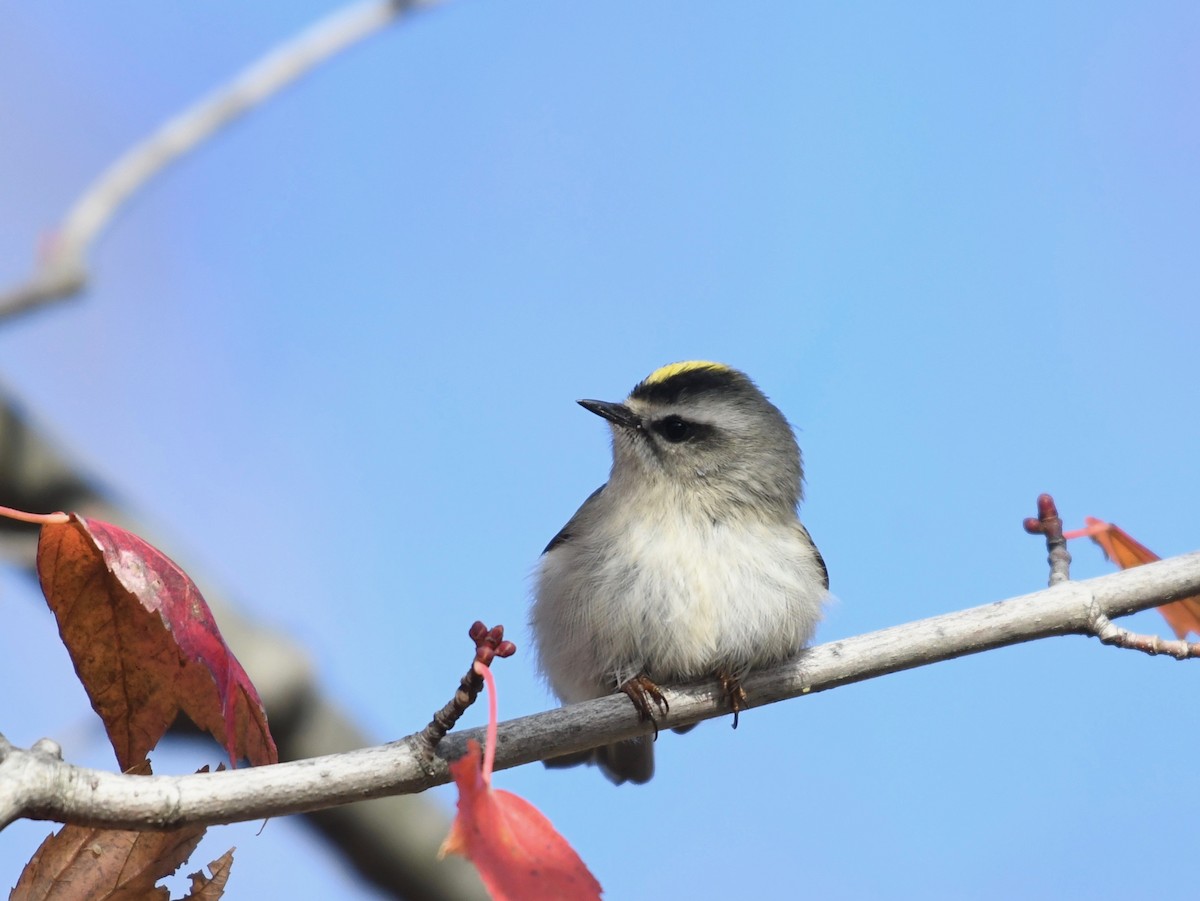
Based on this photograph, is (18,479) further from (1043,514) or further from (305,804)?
(1043,514)

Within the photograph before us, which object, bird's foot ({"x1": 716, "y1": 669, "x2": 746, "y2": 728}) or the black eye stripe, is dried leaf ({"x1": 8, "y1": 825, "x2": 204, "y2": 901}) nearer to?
bird's foot ({"x1": 716, "y1": 669, "x2": 746, "y2": 728})

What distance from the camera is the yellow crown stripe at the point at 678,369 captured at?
3.64 m

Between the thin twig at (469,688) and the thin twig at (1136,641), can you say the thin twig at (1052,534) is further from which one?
the thin twig at (469,688)

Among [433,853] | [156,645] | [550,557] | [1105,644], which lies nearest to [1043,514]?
[1105,644]

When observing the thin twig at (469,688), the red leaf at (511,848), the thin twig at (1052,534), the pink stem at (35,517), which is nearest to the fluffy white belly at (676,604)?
the thin twig at (1052,534)

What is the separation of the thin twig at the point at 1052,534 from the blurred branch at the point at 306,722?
202 cm

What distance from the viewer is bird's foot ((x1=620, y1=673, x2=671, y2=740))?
2.43 metres

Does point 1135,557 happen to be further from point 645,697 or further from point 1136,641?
point 645,697

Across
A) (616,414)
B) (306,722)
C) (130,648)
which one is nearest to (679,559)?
(616,414)

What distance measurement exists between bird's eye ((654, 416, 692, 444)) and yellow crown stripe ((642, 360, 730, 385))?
0.19m

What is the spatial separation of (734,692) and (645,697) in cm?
27

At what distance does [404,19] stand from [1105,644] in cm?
251

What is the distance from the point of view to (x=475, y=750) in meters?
1.58

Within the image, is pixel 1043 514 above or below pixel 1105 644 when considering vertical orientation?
above
